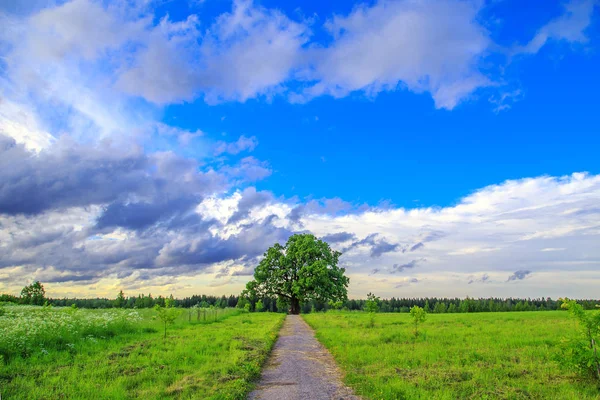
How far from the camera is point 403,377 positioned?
1134 cm

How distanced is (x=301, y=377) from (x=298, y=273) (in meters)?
45.9

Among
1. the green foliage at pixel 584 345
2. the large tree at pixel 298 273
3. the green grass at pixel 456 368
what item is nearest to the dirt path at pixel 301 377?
the green grass at pixel 456 368

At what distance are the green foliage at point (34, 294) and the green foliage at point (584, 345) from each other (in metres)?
88.0

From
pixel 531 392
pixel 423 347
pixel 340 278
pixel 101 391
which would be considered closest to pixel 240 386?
pixel 101 391

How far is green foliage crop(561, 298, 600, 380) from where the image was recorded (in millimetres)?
10406

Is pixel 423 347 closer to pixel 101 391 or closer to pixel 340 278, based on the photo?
pixel 101 391

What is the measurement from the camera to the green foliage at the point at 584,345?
10406 mm

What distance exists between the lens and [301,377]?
1137cm

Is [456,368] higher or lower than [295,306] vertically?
higher

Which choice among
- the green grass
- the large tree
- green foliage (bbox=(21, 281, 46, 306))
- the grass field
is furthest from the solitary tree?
the green grass

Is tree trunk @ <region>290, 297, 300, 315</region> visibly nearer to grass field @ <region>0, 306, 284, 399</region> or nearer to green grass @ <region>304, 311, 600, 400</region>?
grass field @ <region>0, 306, 284, 399</region>

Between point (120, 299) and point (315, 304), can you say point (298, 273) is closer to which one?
point (315, 304)

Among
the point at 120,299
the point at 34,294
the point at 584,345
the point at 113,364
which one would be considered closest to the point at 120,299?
the point at 120,299

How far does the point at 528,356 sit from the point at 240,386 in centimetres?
1240
